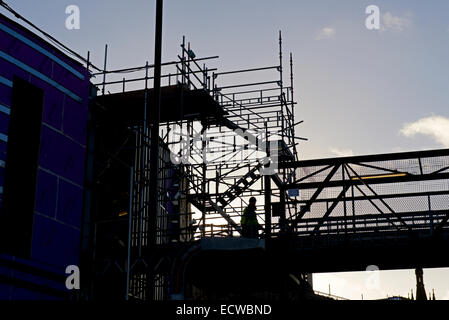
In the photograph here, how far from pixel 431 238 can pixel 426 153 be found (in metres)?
3.38

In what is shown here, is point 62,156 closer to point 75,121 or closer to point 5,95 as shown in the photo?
point 75,121

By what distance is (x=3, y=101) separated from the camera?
23625 mm

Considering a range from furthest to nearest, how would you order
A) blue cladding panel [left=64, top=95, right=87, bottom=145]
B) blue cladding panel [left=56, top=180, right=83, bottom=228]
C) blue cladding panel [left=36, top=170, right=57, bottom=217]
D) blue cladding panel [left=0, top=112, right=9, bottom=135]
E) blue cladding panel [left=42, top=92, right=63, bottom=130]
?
1. blue cladding panel [left=64, top=95, right=87, bottom=145]
2. blue cladding panel [left=56, top=180, right=83, bottom=228]
3. blue cladding panel [left=42, top=92, right=63, bottom=130]
4. blue cladding panel [left=36, top=170, right=57, bottom=217]
5. blue cladding panel [left=0, top=112, right=9, bottom=135]

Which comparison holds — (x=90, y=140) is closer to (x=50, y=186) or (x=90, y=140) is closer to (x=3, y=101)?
(x=50, y=186)

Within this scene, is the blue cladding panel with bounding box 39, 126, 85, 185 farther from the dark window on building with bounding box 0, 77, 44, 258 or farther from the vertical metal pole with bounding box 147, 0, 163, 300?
the vertical metal pole with bounding box 147, 0, 163, 300

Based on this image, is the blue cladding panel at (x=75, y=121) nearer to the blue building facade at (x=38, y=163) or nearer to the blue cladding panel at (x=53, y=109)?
the blue building facade at (x=38, y=163)

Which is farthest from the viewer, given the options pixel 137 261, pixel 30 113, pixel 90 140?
pixel 90 140

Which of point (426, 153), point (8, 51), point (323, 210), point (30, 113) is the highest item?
point (8, 51)

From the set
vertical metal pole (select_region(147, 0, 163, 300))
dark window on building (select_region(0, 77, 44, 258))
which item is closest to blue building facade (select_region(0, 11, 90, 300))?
dark window on building (select_region(0, 77, 44, 258))

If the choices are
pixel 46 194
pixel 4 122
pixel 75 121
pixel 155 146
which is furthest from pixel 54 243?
pixel 155 146

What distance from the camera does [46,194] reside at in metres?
25.3

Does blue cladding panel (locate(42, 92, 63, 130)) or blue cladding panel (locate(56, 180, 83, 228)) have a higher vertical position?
blue cladding panel (locate(42, 92, 63, 130))

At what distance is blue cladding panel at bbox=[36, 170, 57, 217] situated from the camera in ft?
81.9

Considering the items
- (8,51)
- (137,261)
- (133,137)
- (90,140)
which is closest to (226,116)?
(133,137)
